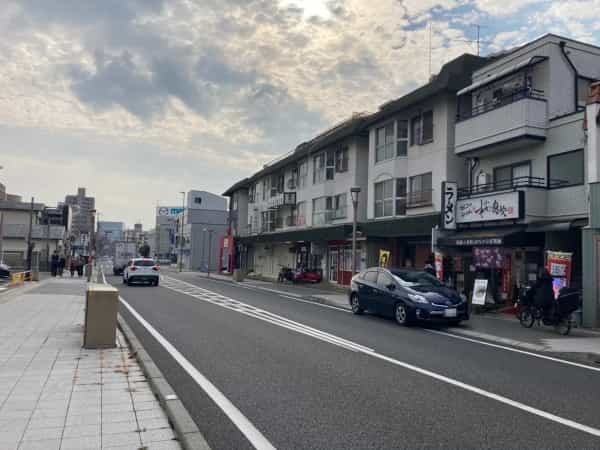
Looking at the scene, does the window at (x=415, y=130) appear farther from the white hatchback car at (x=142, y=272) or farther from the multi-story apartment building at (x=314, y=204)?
the white hatchback car at (x=142, y=272)

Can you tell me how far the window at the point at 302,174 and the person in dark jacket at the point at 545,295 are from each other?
2596 cm

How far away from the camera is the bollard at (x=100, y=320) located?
897 centimetres

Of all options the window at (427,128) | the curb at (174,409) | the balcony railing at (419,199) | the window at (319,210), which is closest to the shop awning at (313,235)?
the window at (319,210)

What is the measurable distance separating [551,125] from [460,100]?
535 cm

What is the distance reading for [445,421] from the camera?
18.0ft

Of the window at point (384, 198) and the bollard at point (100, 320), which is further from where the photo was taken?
the window at point (384, 198)

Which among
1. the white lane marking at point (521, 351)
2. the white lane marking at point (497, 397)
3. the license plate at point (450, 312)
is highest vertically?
the license plate at point (450, 312)

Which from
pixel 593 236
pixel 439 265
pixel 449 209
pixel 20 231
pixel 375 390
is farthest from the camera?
pixel 20 231

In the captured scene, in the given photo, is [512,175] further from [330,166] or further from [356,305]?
[330,166]

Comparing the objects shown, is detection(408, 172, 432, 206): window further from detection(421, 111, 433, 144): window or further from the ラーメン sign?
the ラーメン sign

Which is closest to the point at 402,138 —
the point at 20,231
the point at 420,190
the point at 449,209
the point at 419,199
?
the point at 420,190

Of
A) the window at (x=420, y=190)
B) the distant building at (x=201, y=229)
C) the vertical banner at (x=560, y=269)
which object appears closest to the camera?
the vertical banner at (x=560, y=269)

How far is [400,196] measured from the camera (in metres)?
26.0

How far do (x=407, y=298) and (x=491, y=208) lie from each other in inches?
265
